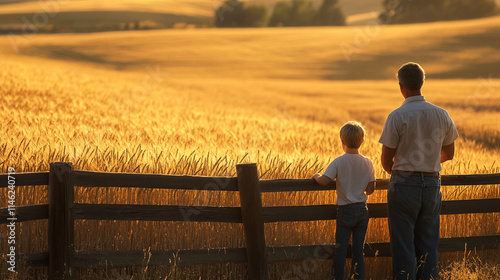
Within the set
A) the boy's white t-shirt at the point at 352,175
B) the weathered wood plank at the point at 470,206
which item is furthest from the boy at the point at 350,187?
the weathered wood plank at the point at 470,206

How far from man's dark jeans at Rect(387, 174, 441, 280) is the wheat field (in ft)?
2.17

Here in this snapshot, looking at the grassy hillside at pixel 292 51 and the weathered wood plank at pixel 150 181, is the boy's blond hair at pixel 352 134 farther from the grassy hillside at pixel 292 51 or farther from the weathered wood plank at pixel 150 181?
the grassy hillside at pixel 292 51

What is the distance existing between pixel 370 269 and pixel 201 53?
47.2 metres

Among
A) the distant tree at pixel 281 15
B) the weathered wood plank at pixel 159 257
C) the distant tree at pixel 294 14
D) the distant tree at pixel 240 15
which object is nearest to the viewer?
the weathered wood plank at pixel 159 257

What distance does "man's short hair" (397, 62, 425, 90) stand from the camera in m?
5.84

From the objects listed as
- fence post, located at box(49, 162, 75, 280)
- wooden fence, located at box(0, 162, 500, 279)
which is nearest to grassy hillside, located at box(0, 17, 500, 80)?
wooden fence, located at box(0, 162, 500, 279)

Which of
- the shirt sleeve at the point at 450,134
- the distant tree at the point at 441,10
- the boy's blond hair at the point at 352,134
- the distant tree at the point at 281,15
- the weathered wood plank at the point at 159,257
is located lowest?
the weathered wood plank at the point at 159,257

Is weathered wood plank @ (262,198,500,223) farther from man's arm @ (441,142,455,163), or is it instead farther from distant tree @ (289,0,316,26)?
distant tree @ (289,0,316,26)

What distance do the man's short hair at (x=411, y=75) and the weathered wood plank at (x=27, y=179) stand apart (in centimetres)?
330

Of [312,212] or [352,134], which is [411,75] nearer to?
[352,134]

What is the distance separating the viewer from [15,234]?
629 centimetres

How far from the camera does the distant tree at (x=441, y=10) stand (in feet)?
245

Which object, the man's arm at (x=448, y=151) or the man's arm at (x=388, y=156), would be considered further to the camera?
the man's arm at (x=448, y=151)

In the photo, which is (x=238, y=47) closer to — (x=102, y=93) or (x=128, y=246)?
(x=102, y=93)
